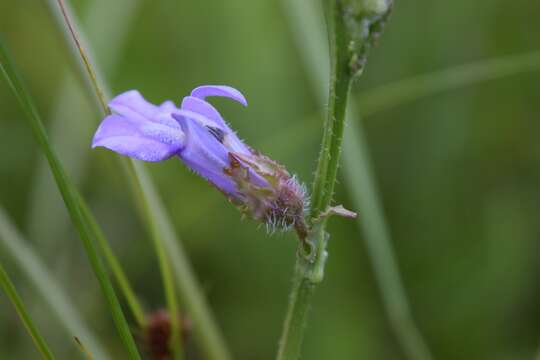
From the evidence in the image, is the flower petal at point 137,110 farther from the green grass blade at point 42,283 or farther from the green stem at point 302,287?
the green grass blade at point 42,283

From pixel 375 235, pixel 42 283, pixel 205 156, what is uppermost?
pixel 205 156

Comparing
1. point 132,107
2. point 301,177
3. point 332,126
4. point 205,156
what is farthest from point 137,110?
point 301,177

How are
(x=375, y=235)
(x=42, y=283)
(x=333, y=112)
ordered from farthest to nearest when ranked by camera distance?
(x=375, y=235), (x=42, y=283), (x=333, y=112)

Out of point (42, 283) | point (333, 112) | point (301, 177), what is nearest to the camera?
point (333, 112)

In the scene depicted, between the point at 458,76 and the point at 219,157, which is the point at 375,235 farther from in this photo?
the point at 219,157

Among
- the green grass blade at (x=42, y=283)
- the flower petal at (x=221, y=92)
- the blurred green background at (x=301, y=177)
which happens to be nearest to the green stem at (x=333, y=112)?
the flower petal at (x=221, y=92)
